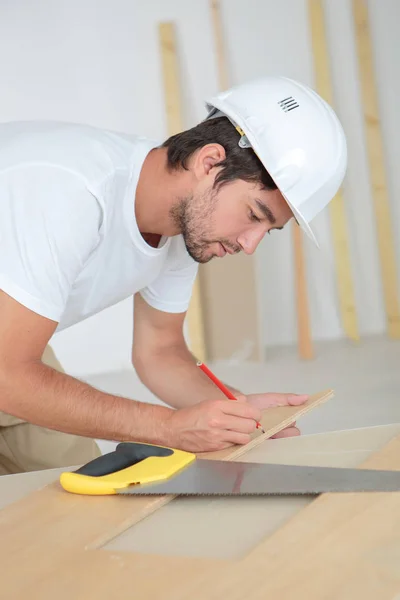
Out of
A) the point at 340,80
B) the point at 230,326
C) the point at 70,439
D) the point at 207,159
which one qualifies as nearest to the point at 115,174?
the point at 207,159

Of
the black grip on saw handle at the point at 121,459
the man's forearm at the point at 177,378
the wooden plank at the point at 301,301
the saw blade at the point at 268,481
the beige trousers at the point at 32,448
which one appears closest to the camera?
the saw blade at the point at 268,481

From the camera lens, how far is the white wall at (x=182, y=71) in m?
6.30

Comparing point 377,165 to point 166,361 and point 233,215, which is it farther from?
point 233,215

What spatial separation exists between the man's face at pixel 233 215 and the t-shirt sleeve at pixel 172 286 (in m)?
0.33

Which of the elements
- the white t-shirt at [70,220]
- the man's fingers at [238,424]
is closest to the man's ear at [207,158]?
the white t-shirt at [70,220]

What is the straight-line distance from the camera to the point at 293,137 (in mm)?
2078

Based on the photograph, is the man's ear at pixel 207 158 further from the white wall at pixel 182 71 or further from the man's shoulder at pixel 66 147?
the white wall at pixel 182 71

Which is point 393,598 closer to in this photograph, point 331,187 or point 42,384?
point 42,384

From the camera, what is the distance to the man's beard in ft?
7.32

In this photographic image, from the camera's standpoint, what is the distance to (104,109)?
640cm

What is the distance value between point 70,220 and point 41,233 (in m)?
0.08

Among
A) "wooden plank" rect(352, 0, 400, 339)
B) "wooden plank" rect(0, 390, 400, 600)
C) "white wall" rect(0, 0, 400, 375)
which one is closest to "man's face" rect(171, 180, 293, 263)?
"wooden plank" rect(0, 390, 400, 600)

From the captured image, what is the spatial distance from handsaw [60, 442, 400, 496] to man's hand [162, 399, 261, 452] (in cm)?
12

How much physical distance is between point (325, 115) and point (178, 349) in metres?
0.87
